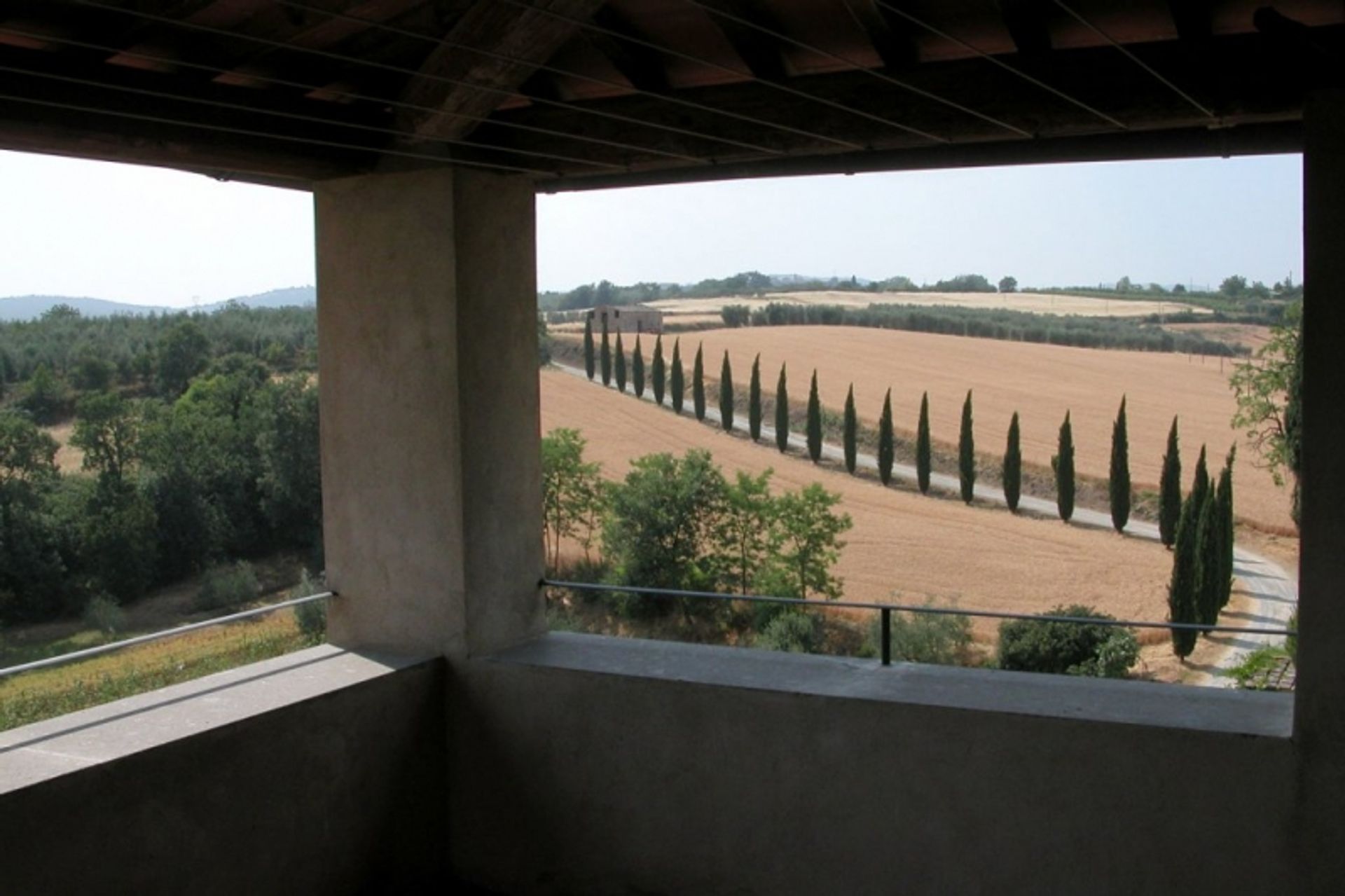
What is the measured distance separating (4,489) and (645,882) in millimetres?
16275

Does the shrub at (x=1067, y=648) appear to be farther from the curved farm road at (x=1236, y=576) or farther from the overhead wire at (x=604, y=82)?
the overhead wire at (x=604, y=82)

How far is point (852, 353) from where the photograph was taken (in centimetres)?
3142

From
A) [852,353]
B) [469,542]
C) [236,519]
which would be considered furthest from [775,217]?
[469,542]

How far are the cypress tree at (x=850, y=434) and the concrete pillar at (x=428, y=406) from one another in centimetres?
2299

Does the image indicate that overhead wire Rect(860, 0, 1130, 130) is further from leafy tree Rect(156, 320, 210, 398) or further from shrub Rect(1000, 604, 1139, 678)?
leafy tree Rect(156, 320, 210, 398)

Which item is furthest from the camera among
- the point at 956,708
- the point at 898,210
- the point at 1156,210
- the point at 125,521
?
the point at 898,210

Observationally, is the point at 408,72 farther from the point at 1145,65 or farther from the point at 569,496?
the point at 569,496

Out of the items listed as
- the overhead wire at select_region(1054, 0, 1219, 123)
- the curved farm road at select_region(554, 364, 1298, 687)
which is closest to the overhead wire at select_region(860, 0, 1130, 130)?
the overhead wire at select_region(1054, 0, 1219, 123)

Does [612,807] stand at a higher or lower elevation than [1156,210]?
lower

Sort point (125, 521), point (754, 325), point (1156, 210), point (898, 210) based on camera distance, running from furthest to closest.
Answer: point (898, 210) < point (1156, 210) < point (754, 325) < point (125, 521)

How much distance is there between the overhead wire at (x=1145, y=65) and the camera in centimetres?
253

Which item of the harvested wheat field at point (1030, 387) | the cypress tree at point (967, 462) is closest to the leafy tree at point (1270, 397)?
the harvested wheat field at point (1030, 387)

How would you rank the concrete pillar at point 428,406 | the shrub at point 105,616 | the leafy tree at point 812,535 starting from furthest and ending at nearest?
the leafy tree at point 812,535 < the shrub at point 105,616 < the concrete pillar at point 428,406

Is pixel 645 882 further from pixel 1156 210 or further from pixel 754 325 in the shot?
pixel 1156 210
